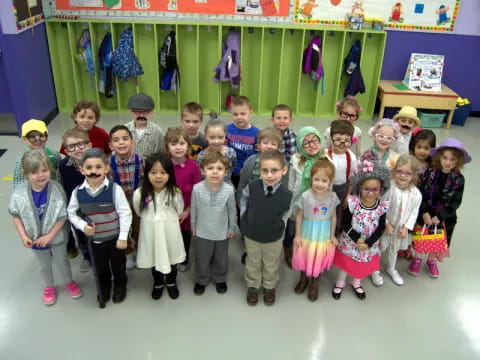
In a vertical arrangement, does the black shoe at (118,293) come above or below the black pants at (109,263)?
below

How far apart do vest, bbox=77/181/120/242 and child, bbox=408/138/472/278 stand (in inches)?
80.5

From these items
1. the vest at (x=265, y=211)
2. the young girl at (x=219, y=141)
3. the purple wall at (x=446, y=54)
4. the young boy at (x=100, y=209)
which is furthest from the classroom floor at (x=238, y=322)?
the purple wall at (x=446, y=54)

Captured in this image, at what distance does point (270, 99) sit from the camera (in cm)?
629

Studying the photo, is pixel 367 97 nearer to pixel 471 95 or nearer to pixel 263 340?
pixel 471 95

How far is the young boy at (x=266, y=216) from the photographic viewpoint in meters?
2.30

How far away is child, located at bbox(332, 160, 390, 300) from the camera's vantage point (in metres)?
2.41

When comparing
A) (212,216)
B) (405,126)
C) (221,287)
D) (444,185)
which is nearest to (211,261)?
(221,287)

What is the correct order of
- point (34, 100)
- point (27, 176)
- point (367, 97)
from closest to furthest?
point (27, 176) < point (34, 100) < point (367, 97)

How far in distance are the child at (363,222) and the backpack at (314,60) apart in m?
3.61

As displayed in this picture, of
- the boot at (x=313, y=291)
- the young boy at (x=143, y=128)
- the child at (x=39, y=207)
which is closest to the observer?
the child at (x=39, y=207)

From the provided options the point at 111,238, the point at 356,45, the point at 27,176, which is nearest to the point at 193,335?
the point at 111,238

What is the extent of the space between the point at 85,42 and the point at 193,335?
4592 millimetres

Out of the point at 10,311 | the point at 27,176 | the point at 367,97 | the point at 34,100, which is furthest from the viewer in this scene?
the point at 367,97

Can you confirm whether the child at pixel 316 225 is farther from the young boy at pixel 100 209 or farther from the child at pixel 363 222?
the young boy at pixel 100 209
